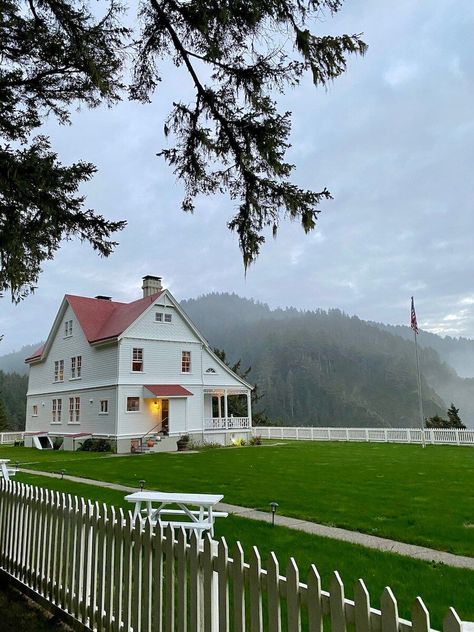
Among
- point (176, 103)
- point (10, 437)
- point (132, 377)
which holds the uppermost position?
point (176, 103)

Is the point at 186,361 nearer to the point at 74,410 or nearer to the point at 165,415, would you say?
the point at 165,415

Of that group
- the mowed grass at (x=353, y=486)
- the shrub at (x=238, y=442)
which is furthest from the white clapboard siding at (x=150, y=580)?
the shrub at (x=238, y=442)

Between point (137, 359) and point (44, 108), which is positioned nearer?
point (44, 108)

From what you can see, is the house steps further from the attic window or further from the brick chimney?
the attic window

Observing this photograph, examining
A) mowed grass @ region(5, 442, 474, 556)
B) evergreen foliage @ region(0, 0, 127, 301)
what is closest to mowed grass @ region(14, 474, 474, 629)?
mowed grass @ region(5, 442, 474, 556)

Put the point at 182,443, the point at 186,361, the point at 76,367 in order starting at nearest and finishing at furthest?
the point at 182,443, the point at 186,361, the point at 76,367

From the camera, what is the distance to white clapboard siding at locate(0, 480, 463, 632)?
2.32 meters

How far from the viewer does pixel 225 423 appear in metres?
30.4

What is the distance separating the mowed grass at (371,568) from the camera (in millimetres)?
4453

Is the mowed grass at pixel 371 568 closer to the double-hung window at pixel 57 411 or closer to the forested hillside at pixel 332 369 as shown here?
the double-hung window at pixel 57 411

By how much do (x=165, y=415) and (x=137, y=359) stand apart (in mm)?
3885

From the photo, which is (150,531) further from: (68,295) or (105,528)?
(68,295)

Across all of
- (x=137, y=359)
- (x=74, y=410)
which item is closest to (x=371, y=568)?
(x=137, y=359)

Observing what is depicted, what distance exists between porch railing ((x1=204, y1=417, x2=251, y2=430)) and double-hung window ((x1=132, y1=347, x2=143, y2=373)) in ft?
19.0
